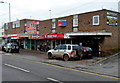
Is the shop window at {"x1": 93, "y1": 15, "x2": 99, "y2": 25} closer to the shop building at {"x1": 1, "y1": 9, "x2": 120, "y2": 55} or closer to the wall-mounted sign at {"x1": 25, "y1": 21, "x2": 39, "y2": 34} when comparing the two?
the shop building at {"x1": 1, "y1": 9, "x2": 120, "y2": 55}

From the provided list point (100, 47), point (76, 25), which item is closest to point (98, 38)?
point (100, 47)

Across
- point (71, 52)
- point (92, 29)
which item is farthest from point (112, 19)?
point (71, 52)

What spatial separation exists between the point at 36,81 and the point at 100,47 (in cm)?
1494

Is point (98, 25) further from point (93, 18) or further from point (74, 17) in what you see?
point (74, 17)

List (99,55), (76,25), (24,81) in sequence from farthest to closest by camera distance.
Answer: (76,25), (99,55), (24,81)

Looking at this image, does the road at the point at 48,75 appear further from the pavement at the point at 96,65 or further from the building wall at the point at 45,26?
the building wall at the point at 45,26

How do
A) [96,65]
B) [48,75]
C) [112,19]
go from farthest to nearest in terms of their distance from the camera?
[112,19], [96,65], [48,75]

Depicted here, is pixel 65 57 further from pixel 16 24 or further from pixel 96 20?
pixel 16 24

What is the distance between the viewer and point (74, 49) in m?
17.7

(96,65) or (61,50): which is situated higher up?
(61,50)

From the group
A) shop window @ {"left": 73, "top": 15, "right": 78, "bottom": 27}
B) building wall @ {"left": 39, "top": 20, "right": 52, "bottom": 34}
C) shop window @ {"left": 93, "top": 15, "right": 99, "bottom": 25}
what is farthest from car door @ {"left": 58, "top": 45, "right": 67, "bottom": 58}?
building wall @ {"left": 39, "top": 20, "right": 52, "bottom": 34}

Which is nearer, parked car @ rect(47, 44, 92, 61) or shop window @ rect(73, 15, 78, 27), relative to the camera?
parked car @ rect(47, 44, 92, 61)

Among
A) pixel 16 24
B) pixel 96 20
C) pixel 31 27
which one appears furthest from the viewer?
pixel 16 24

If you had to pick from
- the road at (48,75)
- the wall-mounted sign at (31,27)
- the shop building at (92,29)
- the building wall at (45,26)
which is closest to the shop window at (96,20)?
Answer: the shop building at (92,29)
